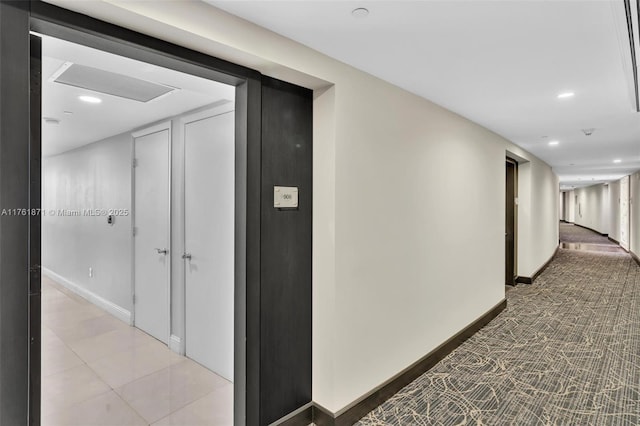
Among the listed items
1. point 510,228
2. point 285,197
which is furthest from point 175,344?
point 510,228

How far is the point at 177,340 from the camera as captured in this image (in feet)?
11.4

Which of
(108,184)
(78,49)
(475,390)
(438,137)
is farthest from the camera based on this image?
(108,184)

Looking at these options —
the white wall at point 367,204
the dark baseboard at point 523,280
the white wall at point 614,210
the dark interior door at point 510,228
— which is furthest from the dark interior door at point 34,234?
the white wall at point 614,210

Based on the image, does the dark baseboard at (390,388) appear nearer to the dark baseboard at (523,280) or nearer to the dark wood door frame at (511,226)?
the dark wood door frame at (511,226)

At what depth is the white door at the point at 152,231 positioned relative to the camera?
3.65 meters

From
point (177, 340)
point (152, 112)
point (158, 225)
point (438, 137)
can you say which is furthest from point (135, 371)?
point (438, 137)

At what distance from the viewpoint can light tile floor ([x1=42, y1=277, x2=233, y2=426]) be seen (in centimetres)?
251

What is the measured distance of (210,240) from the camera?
123 inches

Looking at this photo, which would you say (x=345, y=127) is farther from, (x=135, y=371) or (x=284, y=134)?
(x=135, y=371)

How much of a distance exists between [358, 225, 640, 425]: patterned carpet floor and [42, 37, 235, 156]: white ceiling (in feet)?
8.92

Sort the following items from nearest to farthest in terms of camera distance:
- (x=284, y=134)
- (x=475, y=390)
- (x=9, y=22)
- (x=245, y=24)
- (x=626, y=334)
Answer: (x=9, y=22) < (x=245, y=24) < (x=284, y=134) < (x=475, y=390) < (x=626, y=334)

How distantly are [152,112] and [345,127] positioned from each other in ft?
7.11

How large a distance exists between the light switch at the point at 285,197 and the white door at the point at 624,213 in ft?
40.1

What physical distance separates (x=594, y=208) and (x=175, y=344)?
20307 mm
